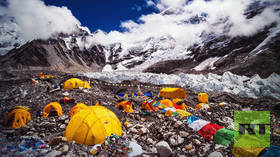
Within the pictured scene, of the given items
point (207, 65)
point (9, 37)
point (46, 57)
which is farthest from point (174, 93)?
point (9, 37)

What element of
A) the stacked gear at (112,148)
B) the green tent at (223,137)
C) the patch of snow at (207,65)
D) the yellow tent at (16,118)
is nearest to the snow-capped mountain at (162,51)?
the patch of snow at (207,65)

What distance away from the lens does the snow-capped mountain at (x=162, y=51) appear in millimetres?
40219

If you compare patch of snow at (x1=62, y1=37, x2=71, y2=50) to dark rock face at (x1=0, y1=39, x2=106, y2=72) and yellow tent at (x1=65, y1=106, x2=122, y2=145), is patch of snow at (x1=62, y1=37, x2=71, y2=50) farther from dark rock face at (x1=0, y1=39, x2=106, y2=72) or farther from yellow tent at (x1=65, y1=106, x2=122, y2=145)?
yellow tent at (x1=65, y1=106, x2=122, y2=145)

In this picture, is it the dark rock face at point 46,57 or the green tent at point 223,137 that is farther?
the dark rock face at point 46,57

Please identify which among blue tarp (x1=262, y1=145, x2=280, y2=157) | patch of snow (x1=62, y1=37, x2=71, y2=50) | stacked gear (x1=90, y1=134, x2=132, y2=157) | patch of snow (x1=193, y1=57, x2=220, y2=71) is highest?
patch of snow (x1=62, y1=37, x2=71, y2=50)

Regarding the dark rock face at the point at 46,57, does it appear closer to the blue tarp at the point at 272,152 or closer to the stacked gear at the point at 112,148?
the stacked gear at the point at 112,148

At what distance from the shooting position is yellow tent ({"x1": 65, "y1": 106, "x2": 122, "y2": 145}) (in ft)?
11.8

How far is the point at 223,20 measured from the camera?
81.4m

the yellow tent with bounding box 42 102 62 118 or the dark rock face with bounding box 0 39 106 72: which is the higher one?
the dark rock face with bounding box 0 39 106 72

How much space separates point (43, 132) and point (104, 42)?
138m

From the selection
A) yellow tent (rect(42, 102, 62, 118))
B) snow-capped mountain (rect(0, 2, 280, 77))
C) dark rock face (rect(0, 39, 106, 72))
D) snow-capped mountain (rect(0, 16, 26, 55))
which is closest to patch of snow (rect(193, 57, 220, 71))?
snow-capped mountain (rect(0, 2, 280, 77))

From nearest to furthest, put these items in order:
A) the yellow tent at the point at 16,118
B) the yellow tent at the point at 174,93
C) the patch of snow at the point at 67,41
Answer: the yellow tent at the point at 16,118, the yellow tent at the point at 174,93, the patch of snow at the point at 67,41

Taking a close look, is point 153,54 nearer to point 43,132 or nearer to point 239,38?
point 239,38

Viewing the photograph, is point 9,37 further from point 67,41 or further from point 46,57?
point 46,57
